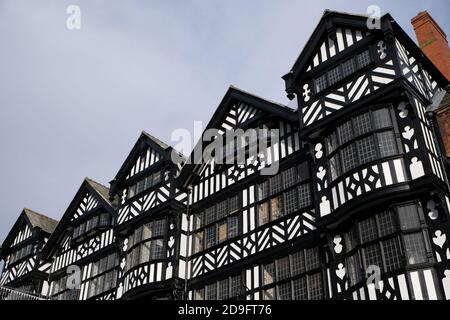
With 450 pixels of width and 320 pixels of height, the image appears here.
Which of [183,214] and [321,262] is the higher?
[183,214]

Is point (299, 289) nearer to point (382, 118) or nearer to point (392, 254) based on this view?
point (392, 254)

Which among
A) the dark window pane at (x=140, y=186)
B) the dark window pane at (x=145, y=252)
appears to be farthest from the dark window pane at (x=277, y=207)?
the dark window pane at (x=140, y=186)

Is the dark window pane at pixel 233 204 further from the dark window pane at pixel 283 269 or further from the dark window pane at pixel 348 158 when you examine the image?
the dark window pane at pixel 348 158

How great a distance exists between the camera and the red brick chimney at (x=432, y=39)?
21.7 metres

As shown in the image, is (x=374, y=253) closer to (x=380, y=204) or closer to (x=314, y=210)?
(x=380, y=204)

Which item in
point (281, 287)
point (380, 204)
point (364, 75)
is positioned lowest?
point (281, 287)

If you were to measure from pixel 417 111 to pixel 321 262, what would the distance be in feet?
16.6

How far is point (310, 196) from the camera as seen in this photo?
696 inches

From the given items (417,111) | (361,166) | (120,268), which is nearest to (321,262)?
(361,166)

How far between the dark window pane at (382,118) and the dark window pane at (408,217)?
2599 mm

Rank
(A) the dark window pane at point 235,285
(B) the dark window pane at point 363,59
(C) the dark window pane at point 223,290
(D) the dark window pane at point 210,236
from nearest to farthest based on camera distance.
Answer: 1. (B) the dark window pane at point 363,59
2. (A) the dark window pane at point 235,285
3. (C) the dark window pane at point 223,290
4. (D) the dark window pane at point 210,236

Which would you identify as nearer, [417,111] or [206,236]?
[417,111]
